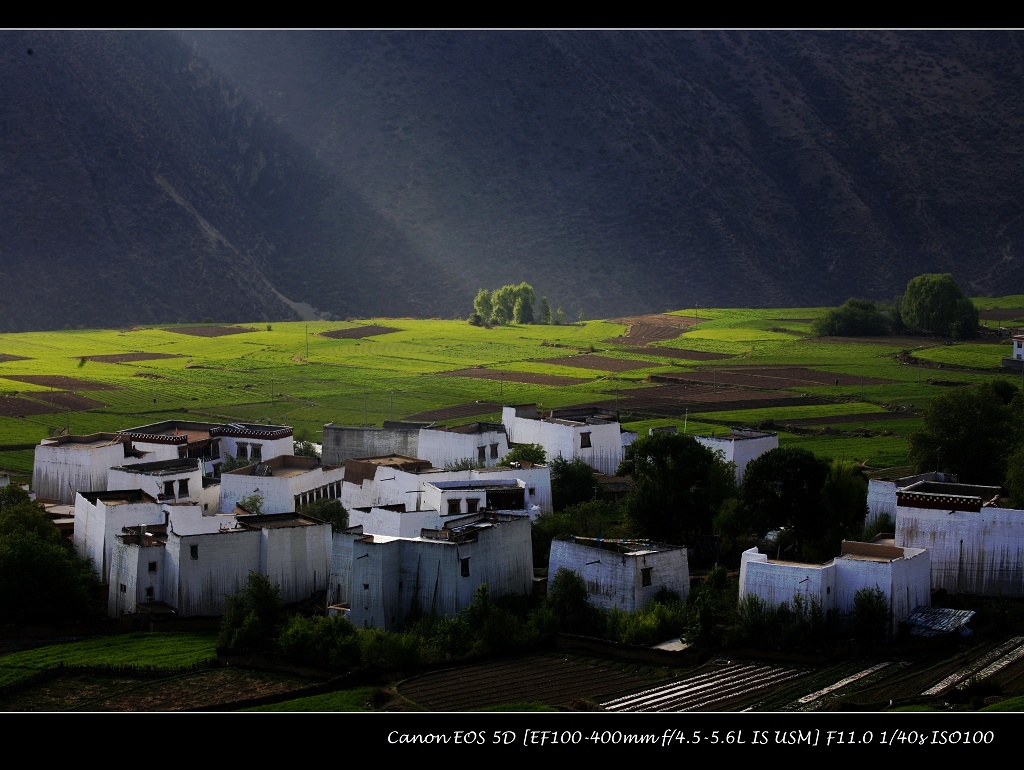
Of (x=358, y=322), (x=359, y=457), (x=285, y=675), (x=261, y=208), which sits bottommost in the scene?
(x=285, y=675)

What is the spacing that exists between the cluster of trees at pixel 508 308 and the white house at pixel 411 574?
71.0 metres

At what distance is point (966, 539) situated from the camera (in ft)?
101

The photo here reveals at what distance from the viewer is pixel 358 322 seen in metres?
104

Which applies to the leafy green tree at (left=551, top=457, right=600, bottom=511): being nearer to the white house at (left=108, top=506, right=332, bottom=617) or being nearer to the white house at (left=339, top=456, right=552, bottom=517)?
the white house at (left=339, top=456, right=552, bottom=517)

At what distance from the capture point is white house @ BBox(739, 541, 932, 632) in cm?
2770

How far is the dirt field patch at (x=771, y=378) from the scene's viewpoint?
224ft

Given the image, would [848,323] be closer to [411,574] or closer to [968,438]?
[968,438]

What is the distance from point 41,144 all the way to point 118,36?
760 inches

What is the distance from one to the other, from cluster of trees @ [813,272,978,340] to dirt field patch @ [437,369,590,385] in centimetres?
2543

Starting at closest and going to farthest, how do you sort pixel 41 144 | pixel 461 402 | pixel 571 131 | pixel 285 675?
pixel 285 675 < pixel 461 402 < pixel 41 144 < pixel 571 131

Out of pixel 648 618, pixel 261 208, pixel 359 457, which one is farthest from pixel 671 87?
pixel 648 618

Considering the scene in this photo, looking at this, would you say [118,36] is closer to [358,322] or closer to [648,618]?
[358,322]

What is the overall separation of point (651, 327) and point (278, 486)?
201 feet

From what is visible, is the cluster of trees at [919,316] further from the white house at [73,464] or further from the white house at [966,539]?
the white house at [966,539]
